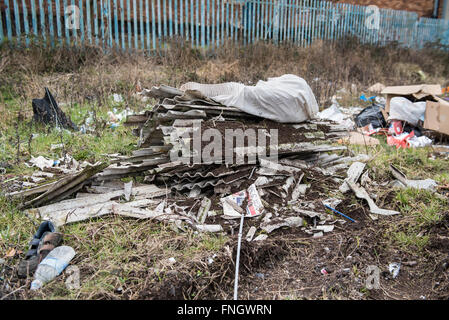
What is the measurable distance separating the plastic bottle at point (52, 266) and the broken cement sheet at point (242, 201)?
1.30m

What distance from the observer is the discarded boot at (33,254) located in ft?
7.54

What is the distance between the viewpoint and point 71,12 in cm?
820

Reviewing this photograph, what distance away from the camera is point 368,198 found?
11.1 feet

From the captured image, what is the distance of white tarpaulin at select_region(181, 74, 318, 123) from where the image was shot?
3619 millimetres

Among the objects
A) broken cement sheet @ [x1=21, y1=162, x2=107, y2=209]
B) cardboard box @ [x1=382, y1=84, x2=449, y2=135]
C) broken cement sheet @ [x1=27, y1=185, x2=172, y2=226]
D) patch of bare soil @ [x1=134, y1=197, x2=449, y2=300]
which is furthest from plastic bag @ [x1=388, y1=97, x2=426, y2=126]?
broken cement sheet @ [x1=21, y1=162, x2=107, y2=209]

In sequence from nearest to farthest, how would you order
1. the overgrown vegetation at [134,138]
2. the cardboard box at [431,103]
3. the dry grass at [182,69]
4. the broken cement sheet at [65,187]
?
the overgrown vegetation at [134,138] → the broken cement sheet at [65,187] → the cardboard box at [431,103] → the dry grass at [182,69]

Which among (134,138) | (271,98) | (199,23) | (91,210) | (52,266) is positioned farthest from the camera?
(199,23)

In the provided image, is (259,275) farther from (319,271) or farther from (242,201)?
(242,201)

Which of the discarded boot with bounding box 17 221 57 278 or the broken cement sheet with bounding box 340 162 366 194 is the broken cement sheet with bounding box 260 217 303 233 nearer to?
the broken cement sheet with bounding box 340 162 366 194

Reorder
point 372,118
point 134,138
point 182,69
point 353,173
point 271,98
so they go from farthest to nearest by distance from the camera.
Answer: point 182,69, point 372,118, point 134,138, point 353,173, point 271,98

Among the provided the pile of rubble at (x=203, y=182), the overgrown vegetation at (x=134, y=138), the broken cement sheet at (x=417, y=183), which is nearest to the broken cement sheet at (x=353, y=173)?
the pile of rubble at (x=203, y=182)

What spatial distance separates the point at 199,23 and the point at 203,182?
8.14 metres

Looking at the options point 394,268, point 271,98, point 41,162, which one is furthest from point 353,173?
point 41,162

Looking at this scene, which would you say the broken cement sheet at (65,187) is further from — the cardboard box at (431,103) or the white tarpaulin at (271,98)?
the cardboard box at (431,103)
